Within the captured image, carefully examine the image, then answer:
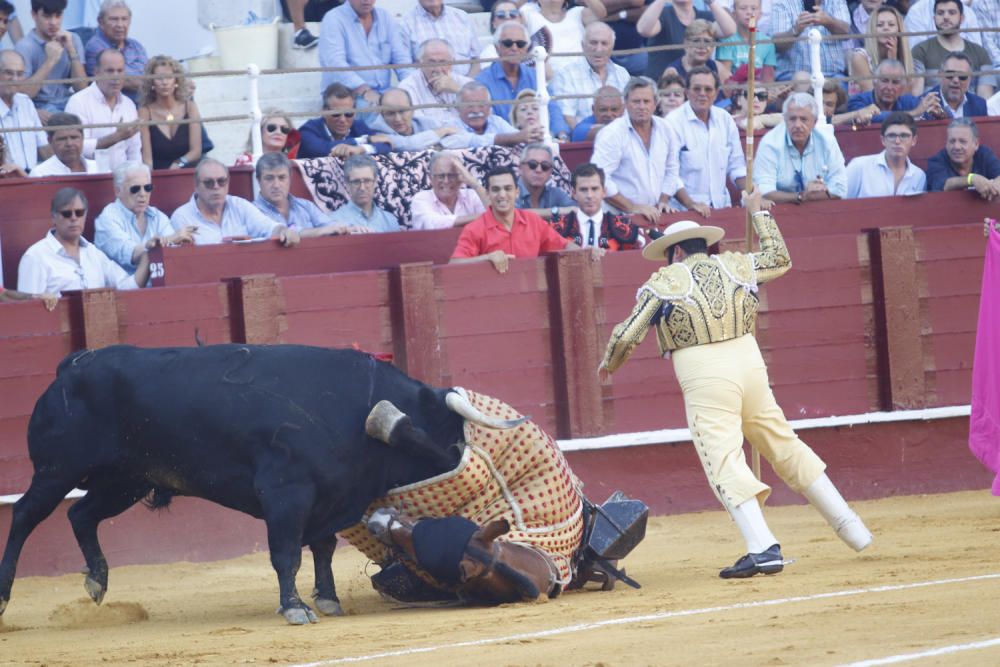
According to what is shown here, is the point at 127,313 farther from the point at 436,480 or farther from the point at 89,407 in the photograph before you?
the point at 436,480

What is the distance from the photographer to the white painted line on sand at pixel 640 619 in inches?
215

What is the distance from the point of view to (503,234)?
32.6ft

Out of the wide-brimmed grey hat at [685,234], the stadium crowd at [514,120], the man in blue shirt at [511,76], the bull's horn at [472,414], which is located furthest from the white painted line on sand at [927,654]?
the man in blue shirt at [511,76]

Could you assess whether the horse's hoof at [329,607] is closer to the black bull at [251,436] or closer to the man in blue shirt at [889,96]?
the black bull at [251,436]

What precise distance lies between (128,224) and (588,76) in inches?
155

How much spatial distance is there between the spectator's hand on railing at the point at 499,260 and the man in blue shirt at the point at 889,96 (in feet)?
11.9

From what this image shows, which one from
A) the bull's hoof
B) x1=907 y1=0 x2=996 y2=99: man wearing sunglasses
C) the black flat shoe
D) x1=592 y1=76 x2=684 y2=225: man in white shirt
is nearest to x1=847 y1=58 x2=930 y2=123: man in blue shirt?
x1=907 y1=0 x2=996 y2=99: man wearing sunglasses

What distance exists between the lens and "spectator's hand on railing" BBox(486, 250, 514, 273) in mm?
9766

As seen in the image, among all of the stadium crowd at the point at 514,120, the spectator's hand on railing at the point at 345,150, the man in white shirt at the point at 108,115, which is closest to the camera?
the stadium crowd at the point at 514,120

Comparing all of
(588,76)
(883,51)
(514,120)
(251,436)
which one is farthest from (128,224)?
(883,51)

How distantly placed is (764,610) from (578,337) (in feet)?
13.8

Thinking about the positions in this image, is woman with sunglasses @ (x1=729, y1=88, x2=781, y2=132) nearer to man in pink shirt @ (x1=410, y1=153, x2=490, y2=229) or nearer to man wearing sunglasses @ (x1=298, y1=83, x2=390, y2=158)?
man in pink shirt @ (x1=410, y1=153, x2=490, y2=229)

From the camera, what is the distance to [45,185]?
32.4 ft

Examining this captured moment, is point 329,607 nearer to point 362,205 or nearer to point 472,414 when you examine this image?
point 472,414
